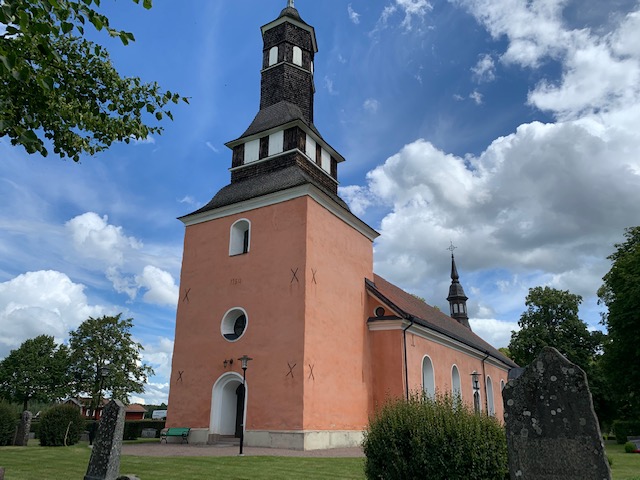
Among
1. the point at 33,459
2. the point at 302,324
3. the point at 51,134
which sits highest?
the point at 51,134

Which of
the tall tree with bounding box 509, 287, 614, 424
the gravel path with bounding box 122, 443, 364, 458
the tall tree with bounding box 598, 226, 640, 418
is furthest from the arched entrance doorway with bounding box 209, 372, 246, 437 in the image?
the tall tree with bounding box 509, 287, 614, 424

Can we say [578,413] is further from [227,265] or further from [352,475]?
[227,265]

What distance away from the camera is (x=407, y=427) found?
667 centimetres

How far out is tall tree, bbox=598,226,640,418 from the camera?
22141 mm

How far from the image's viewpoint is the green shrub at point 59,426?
54.5 ft

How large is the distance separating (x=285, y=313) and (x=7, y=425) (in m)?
10.7

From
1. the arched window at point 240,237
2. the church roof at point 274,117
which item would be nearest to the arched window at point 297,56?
the church roof at point 274,117

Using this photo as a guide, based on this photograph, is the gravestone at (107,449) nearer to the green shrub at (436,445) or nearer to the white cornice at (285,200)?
the green shrub at (436,445)

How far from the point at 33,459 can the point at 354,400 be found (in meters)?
10.8

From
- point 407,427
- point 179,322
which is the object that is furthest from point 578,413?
point 179,322

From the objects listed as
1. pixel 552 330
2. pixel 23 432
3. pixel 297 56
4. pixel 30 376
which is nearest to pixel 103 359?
pixel 30 376

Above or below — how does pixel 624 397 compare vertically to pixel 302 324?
below

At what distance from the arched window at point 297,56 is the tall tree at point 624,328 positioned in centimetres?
1894

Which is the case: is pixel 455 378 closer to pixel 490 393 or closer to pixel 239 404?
pixel 490 393
